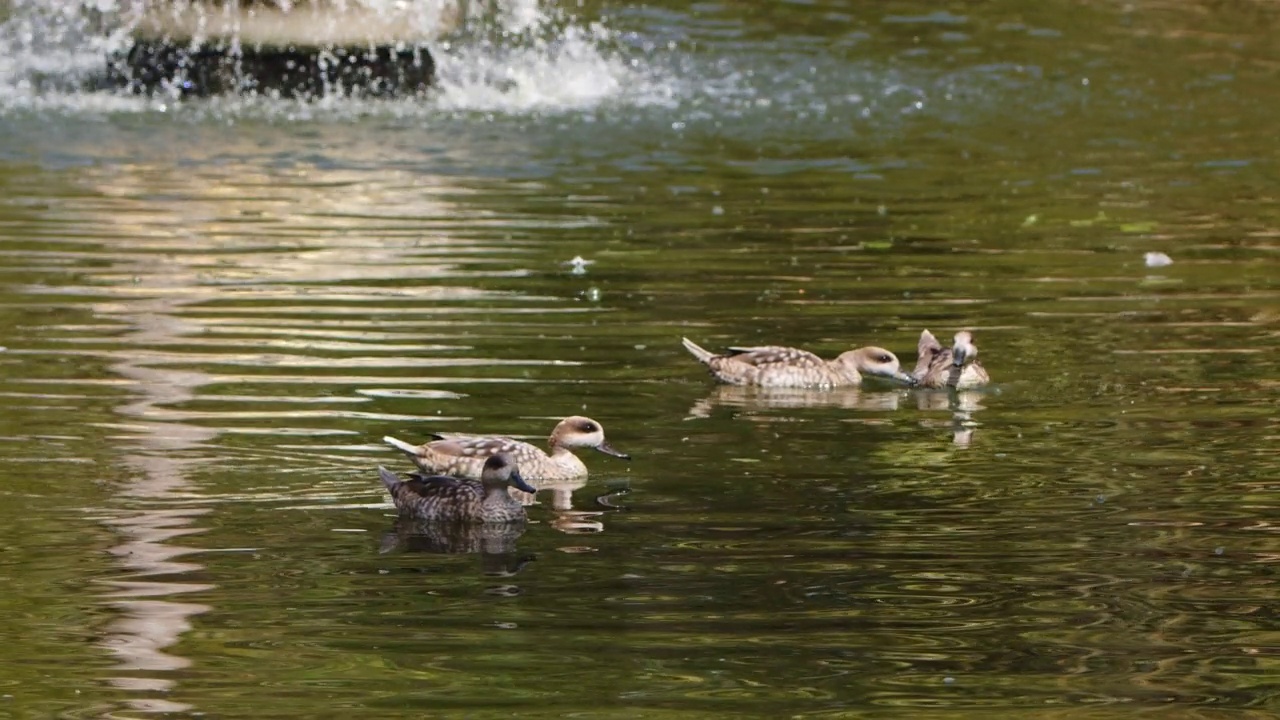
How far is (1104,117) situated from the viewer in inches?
947

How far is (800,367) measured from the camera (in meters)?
12.5

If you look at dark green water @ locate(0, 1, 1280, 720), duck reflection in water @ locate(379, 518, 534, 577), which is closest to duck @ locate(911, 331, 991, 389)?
dark green water @ locate(0, 1, 1280, 720)

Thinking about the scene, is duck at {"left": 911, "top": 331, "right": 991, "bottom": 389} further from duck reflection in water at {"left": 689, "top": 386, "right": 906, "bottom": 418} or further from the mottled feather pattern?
the mottled feather pattern

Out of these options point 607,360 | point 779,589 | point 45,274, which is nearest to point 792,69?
point 45,274

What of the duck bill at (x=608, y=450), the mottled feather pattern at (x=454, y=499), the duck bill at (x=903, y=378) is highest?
the duck bill at (x=903, y=378)

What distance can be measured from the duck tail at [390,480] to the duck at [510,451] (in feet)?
1.19

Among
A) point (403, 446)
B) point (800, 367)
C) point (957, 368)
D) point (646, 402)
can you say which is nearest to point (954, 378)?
point (957, 368)

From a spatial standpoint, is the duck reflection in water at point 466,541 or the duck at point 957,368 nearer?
the duck reflection in water at point 466,541

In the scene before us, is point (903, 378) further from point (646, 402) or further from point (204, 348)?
point (204, 348)

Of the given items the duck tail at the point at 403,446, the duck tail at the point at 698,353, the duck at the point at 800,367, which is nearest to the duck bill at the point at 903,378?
the duck at the point at 800,367

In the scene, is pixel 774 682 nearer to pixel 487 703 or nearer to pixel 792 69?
pixel 487 703

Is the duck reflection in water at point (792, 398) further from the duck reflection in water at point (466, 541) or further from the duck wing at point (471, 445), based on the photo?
the duck reflection in water at point (466, 541)

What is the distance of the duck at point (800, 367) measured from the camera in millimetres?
12344

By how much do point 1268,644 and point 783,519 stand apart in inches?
87.0
